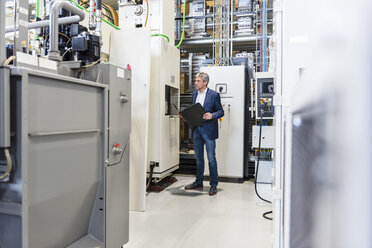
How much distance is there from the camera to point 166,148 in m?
3.95

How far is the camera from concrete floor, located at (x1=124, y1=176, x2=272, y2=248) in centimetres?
239

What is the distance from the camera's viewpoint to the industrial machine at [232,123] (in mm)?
4438

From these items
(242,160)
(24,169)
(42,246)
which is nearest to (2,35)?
(24,169)

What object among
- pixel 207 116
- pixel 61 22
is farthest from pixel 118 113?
pixel 207 116

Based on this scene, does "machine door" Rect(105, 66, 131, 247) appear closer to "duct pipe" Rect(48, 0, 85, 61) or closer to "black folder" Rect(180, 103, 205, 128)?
"duct pipe" Rect(48, 0, 85, 61)

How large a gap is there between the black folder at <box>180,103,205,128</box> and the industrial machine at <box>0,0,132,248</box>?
5.00 ft

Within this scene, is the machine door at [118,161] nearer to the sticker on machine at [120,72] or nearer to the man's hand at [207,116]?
the sticker on machine at [120,72]

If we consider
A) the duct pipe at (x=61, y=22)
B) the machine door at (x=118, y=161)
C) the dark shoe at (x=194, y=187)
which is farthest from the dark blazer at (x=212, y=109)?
the duct pipe at (x=61, y=22)

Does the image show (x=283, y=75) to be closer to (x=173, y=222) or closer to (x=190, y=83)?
(x=173, y=222)

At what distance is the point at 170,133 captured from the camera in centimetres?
413

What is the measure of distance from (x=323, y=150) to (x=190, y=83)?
554 cm

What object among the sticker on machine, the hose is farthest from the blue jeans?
the hose

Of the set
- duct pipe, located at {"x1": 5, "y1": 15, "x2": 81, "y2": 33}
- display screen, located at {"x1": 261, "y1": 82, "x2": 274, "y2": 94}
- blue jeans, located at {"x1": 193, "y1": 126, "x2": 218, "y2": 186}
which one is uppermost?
duct pipe, located at {"x1": 5, "y1": 15, "x2": 81, "y2": 33}

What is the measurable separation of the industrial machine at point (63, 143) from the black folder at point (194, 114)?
153 centimetres
